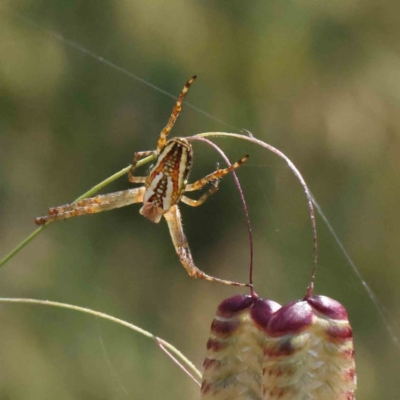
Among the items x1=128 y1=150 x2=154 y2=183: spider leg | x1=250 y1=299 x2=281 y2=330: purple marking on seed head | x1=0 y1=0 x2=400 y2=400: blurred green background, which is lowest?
x1=250 y1=299 x2=281 y2=330: purple marking on seed head

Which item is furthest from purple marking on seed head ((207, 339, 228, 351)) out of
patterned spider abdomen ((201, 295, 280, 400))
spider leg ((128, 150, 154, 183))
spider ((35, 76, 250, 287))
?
spider leg ((128, 150, 154, 183))

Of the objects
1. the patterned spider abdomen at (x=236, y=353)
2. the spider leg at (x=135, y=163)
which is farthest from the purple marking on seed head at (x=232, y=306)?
the spider leg at (x=135, y=163)

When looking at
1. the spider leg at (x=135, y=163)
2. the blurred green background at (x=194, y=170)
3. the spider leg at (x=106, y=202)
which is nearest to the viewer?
the spider leg at (x=135, y=163)

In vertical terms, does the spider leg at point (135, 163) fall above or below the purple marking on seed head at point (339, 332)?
above

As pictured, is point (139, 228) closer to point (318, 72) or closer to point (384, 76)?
point (318, 72)

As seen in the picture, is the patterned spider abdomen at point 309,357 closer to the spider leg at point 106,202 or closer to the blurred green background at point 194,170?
the spider leg at point 106,202

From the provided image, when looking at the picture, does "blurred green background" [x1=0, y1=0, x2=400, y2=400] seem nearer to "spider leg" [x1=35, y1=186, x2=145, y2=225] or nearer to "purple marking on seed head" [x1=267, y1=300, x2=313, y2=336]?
"spider leg" [x1=35, y1=186, x2=145, y2=225]

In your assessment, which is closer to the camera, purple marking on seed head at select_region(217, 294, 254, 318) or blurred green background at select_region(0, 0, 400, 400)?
purple marking on seed head at select_region(217, 294, 254, 318)

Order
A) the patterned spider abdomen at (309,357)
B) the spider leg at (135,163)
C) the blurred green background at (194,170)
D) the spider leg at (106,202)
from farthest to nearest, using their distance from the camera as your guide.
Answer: the blurred green background at (194,170) < the spider leg at (106,202) < the spider leg at (135,163) < the patterned spider abdomen at (309,357)
